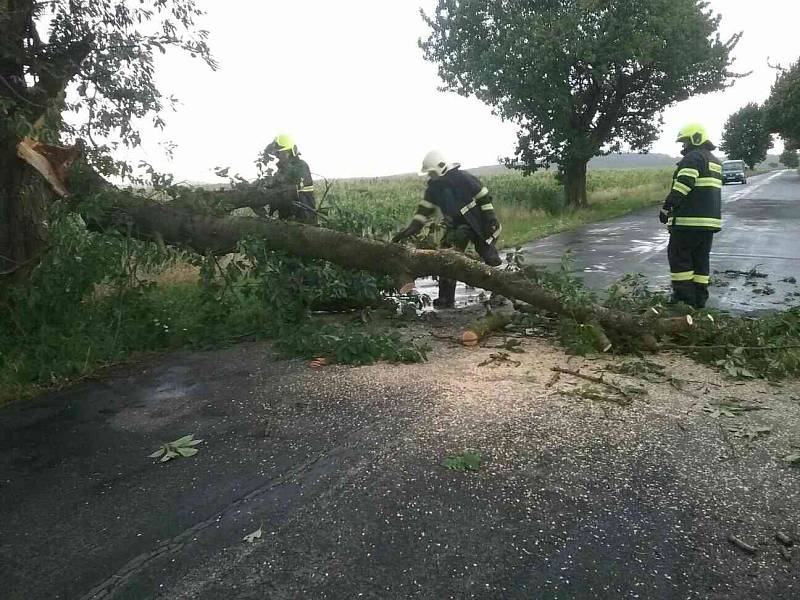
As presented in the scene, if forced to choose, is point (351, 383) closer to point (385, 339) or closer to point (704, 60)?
point (385, 339)

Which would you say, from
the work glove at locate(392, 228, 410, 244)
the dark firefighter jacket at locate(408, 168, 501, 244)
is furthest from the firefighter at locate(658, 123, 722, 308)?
the work glove at locate(392, 228, 410, 244)

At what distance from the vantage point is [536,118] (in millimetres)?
20328

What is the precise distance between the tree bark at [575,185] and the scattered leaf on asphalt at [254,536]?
2002cm

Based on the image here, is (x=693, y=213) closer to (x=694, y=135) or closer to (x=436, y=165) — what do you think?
(x=694, y=135)

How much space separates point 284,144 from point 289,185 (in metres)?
0.63

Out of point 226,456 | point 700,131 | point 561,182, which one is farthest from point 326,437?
point 561,182

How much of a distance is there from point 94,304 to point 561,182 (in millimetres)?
19120

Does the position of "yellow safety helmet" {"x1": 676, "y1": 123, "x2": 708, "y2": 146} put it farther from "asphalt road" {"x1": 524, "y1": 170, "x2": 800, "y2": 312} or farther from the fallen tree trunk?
the fallen tree trunk

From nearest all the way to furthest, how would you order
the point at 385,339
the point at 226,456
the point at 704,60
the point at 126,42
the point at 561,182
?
1. the point at 226,456
2. the point at 385,339
3. the point at 126,42
4. the point at 704,60
5. the point at 561,182

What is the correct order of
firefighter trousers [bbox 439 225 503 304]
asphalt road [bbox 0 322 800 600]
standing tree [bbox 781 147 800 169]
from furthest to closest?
standing tree [bbox 781 147 800 169] < firefighter trousers [bbox 439 225 503 304] < asphalt road [bbox 0 322 800 600]

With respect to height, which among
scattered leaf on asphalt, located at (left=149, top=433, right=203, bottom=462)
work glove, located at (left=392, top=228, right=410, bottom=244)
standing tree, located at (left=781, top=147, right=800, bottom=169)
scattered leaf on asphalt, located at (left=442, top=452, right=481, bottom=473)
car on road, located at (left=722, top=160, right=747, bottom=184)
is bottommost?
standing tree, located at (left=781, top=147, right=800, bottom=169)

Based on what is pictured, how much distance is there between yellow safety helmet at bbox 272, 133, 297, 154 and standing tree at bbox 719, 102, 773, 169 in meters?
69.5

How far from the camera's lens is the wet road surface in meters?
7.37

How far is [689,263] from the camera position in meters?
6.34
